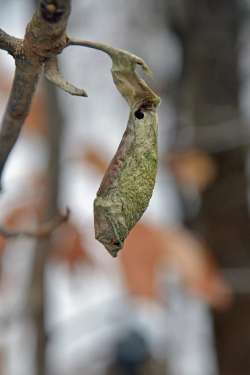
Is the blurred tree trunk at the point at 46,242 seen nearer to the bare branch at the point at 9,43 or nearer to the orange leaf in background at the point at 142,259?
the orange leaf in background at the point at 142,259

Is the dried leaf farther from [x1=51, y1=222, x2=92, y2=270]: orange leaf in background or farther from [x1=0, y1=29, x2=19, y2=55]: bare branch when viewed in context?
[x1=51, y1=222, x2=92, y2=270]: orange leaf in background

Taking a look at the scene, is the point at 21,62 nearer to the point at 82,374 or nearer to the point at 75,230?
the point at 75,230

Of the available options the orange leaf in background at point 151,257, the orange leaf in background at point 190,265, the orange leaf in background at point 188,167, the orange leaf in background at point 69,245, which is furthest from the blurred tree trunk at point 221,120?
the orange leaf in background at point 69,245

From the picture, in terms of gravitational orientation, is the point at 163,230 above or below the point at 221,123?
below

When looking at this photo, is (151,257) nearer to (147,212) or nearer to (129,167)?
(147,212)

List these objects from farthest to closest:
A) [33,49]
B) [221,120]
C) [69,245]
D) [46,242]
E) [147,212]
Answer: [221,120] < [147,212] < [69,245] < [46,242] < [33,49]

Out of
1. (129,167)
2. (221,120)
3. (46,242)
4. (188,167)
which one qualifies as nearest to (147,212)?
(188,167)

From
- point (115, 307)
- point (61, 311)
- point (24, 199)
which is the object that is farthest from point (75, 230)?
point (61, 311)
